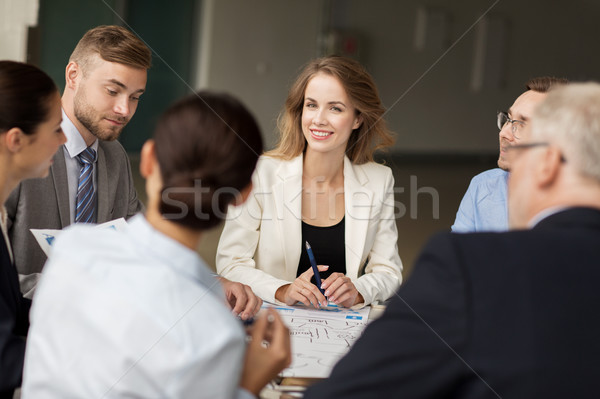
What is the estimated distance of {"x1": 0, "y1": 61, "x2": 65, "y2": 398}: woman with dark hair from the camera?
57.1 inches

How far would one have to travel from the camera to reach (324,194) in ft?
8.99

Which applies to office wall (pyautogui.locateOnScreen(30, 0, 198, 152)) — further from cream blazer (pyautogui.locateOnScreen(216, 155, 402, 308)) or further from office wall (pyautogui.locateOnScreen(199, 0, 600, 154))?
cream blazer (pyautogui.locateOnScreen(216, 155, 402, 308))

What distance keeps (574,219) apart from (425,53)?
1144 centimetres

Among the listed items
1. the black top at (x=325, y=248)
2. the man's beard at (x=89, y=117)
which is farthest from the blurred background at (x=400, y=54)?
the man's beard at (x=89, y=117)

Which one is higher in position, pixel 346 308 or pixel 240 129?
pixel 240 129

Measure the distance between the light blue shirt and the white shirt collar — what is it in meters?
1.51

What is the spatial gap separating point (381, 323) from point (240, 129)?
42 cm

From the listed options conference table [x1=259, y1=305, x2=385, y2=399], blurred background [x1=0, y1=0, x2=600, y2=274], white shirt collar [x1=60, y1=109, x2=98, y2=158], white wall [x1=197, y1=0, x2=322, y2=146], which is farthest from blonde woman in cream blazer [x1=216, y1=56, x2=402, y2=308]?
white wall [x1=197, y1=0, x2=322, y2=146]

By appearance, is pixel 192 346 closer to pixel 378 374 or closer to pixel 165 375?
pixel 165 375

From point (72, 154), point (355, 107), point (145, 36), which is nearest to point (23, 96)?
point (72, 154)

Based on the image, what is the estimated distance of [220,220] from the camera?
1175 mm

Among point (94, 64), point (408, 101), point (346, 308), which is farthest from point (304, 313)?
point (408, 101)

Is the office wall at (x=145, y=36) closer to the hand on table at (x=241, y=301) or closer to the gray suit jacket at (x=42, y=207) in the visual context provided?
the gray suit jacket at (x=42, y=207)

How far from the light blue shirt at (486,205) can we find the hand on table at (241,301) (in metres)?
0.99
